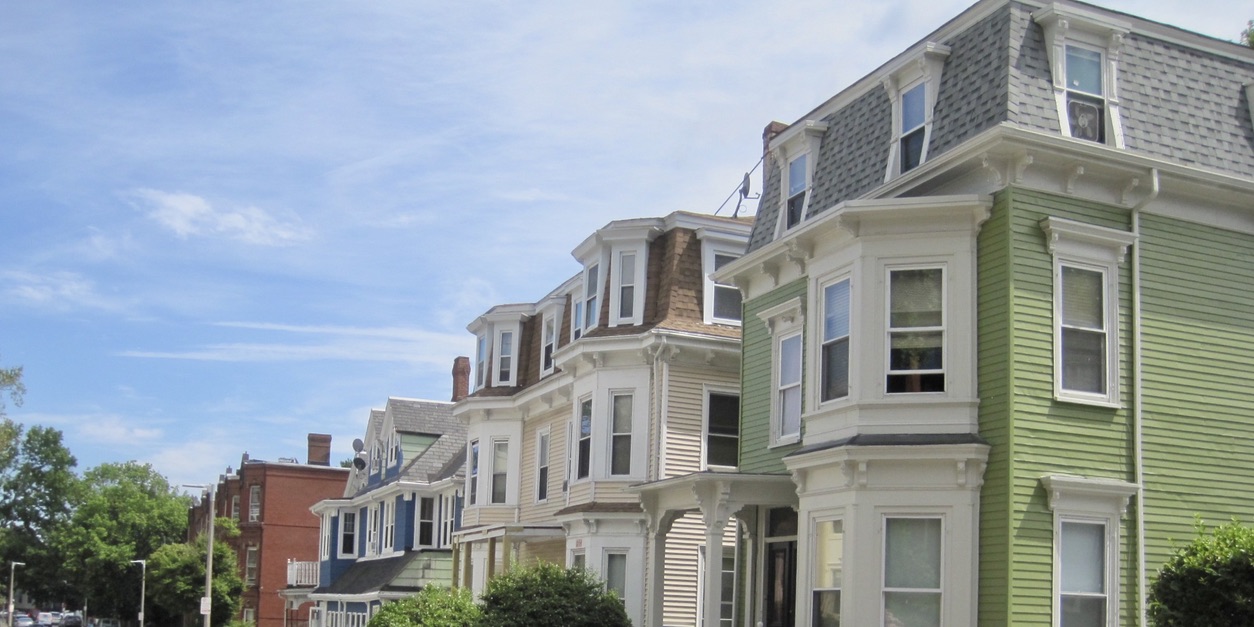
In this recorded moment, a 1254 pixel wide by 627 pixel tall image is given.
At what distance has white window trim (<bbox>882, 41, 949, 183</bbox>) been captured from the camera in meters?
20.5

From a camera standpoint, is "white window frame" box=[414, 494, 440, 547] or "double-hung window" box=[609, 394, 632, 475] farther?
"white window frame" box=[414, 494, 440, 547]

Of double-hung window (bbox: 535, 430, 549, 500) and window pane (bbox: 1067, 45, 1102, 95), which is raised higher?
window pane (bbox: 1067, 45, 1102, 95)

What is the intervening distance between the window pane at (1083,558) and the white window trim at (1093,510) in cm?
10

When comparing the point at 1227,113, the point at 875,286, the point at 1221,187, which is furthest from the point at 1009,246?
the point at 1227,113

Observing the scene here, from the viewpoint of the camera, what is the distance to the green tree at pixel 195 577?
73.2 metres

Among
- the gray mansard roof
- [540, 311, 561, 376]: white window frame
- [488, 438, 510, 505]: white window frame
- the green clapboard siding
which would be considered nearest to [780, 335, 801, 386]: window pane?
the green clapboard siding

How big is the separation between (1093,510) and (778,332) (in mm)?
6878

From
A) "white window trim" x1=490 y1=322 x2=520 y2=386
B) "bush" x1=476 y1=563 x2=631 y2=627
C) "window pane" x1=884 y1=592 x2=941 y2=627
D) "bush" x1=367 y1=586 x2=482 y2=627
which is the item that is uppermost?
"white window trim" x1=490 y1=322 x2=520 y2=386

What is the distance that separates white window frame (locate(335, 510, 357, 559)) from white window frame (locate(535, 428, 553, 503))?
22.7m

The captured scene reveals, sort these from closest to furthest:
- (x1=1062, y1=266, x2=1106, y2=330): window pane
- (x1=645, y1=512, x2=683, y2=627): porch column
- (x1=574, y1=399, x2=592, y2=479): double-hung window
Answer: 1. (x1=1062, y1=266, x2=1106, y2=330): window pane
2. (x1=645, y1=512, x2=683, y2=627): porch column
3. (x1=574, y1=399, x2=592, y2=479): double-hung window

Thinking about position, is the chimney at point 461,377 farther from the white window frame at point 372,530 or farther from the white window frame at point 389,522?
the white window frame at point 389,522


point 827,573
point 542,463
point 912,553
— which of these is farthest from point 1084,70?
point 542,463

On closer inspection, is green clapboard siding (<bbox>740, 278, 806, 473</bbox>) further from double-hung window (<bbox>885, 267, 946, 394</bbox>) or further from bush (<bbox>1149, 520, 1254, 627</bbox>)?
bush (<bbox>1149, 520, 1254, 627</bbox>)

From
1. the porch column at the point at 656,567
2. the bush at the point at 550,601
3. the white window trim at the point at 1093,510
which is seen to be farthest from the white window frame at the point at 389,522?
the white window trim at the point at 1093,510
